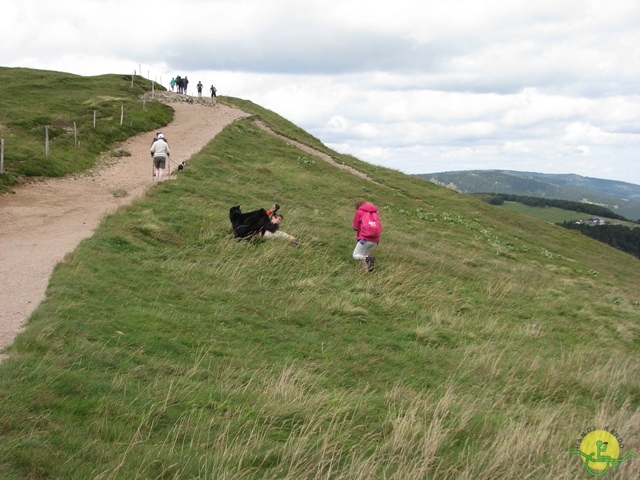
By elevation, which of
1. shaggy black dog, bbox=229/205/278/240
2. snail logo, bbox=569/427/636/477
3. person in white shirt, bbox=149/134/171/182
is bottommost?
snail logo, bbox=569/427/636/477

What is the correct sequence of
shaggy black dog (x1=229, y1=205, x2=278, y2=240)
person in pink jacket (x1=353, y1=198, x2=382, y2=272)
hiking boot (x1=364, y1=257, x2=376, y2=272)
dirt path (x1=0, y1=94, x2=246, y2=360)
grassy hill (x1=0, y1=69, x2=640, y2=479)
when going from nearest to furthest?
grassy hill (x1=0, y1=69, x2=640, y2=479)
dirt path (x1=0, y1=94, x2=246, y2=360)
shaggy black dog (x1=229, y1=205, x2=278, y2=240)
person in pink jacket (x1=353, y1=198, x2=382, y2=272)
hiking boot (x1=364, y1=257, x2=376, y2=272)

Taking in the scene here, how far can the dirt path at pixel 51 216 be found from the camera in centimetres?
855

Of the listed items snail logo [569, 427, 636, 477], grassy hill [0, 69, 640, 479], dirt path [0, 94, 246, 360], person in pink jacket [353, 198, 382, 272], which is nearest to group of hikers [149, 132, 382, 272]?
person in pink jacket [353, 198, 382, 272]

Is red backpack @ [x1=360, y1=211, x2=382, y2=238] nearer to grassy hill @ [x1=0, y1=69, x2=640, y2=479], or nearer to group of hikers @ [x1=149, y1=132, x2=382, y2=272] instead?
group of hikers @ [x1=149, y1=132, x2=382, y2=272]

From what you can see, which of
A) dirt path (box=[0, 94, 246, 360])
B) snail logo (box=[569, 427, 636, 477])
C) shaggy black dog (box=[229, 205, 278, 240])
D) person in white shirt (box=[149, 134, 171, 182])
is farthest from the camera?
person in white shirt (box=[149, 134, 171, 182])

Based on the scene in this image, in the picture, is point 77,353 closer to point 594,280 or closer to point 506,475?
point 506,475

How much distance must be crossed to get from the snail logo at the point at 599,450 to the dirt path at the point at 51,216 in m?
6.37

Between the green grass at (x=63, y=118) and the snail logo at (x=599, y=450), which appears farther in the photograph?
the green grass at (x=63, y=118)

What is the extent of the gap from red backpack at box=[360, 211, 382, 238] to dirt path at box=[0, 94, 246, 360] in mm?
6219

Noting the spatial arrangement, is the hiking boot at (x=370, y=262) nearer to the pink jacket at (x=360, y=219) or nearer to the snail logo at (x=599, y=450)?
the pink jacket at (x=360, y=219)

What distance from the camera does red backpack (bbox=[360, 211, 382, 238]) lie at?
1399cm

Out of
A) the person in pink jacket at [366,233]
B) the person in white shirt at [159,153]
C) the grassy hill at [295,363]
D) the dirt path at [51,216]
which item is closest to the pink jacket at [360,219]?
the person in pink jacket at [366,233]

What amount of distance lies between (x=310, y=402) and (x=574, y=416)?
3.86 meters

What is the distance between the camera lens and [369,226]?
14023 mm
